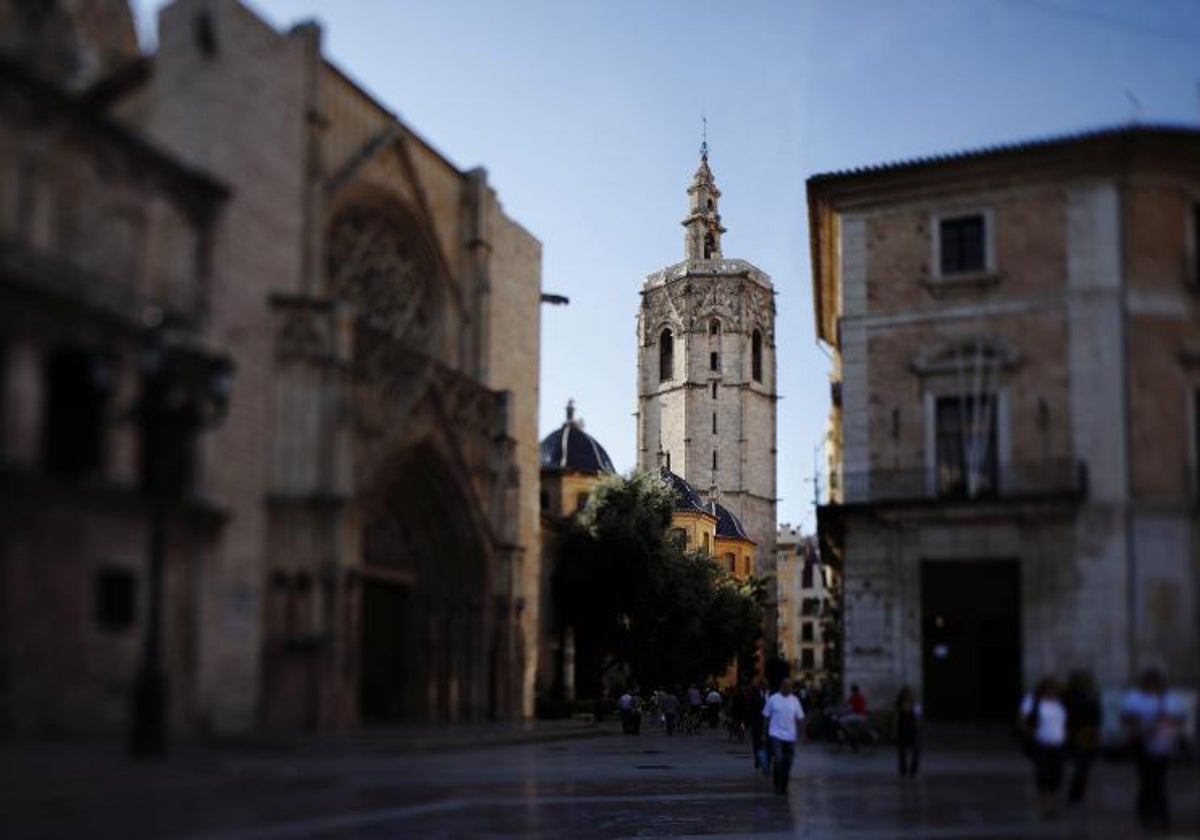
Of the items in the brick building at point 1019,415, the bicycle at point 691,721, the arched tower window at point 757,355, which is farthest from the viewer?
the arched tower window at point 757,355

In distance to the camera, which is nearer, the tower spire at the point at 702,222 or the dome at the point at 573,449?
the dome at the point at 573,449

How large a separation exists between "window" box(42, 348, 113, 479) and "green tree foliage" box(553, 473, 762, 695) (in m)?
32.2

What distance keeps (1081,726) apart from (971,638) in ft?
6.17

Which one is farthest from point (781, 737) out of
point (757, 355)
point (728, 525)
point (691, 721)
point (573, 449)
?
point (757, 355)

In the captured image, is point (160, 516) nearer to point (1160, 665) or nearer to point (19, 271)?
point (19, 271)

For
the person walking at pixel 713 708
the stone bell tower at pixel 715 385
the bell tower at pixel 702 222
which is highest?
the bell tower at pixel 702 222

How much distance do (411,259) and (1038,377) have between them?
10.3m

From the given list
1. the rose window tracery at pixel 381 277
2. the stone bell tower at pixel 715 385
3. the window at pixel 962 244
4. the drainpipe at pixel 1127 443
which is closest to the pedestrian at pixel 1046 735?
the drainpipe at pixel 1127 443

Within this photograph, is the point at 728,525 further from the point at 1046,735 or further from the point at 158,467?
the point at 158,467

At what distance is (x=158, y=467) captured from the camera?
9.30 m

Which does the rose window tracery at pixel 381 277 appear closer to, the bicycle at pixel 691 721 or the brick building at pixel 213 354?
the brick building at pixel 213 354

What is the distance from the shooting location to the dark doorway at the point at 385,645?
16.8m

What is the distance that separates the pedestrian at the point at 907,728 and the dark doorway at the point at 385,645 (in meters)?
6.38

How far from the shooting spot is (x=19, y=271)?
820 centimetres
